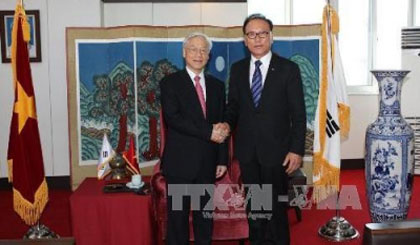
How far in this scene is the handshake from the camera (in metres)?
2.67

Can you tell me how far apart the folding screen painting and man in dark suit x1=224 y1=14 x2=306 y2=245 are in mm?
1893

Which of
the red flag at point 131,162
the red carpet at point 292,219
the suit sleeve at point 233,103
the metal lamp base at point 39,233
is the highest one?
the suit sleeve at point 233,103

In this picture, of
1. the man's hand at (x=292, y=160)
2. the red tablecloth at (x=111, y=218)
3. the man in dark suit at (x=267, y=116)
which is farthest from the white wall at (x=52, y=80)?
the man's hand at (x=292, y=160)

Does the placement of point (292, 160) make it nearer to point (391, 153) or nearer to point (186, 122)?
point (186, 122)

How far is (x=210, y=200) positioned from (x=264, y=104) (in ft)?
2.23

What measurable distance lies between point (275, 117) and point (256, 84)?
0.21 m

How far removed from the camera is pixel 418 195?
482cm

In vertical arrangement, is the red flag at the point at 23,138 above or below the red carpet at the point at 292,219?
above

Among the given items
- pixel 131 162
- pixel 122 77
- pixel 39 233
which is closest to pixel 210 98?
pixel 131 162

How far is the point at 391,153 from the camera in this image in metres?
3.39

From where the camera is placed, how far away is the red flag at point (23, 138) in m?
3.30

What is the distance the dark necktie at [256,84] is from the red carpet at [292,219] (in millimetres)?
1298

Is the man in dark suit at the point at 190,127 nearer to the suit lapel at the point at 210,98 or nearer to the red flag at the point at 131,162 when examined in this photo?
the suit lapel at the point at 210,98

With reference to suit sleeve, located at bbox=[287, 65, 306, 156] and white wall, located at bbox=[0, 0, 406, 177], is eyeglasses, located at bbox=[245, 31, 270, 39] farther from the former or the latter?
white wall, located at bbox=[0, 0, 406, 177]
